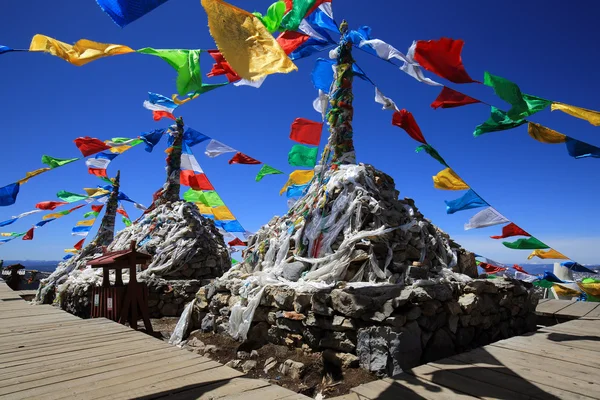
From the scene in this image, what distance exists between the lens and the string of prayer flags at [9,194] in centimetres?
700

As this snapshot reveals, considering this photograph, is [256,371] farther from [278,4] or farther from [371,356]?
[278,4]

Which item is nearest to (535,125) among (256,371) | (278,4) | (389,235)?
(389,235)

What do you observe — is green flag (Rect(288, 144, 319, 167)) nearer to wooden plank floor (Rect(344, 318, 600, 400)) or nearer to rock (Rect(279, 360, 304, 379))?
rock (Rect(279, 360, 304, 379))

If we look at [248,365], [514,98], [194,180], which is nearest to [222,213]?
[194,180]

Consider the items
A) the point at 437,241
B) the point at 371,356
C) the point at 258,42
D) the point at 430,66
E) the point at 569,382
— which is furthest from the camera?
the point at 437,241

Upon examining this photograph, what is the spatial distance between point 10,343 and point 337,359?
3.57 meters

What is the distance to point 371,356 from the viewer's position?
358 centimetres

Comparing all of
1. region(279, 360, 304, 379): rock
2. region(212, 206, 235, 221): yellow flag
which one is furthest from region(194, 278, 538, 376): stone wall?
region(212, 206, 235, 221): yellow flag

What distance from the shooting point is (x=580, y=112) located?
13.7 feet

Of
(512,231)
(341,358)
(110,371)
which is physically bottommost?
(341,358)

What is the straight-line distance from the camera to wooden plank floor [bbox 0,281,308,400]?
225cm

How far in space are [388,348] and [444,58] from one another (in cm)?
367

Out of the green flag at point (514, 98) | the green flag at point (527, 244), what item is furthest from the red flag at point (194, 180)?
the green flag at point (514, 98)

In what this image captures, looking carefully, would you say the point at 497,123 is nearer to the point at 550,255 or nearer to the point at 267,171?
the point at 550,255
